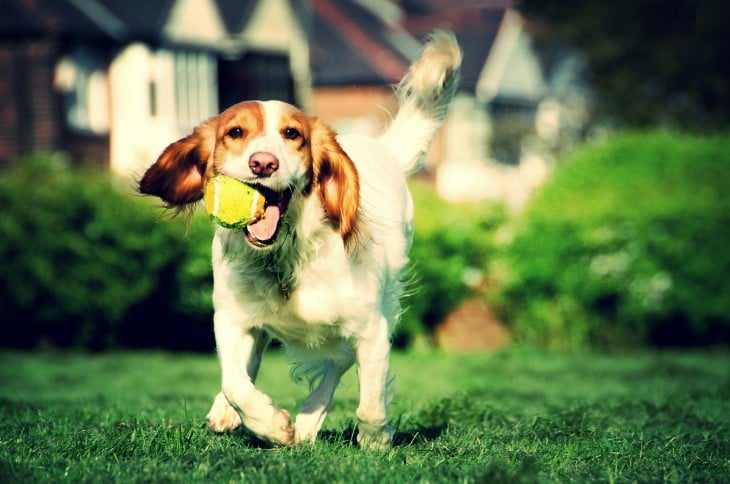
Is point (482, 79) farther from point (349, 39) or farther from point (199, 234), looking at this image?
point (199, 234)

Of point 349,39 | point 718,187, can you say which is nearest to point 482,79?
point 349,39

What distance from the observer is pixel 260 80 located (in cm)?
2822

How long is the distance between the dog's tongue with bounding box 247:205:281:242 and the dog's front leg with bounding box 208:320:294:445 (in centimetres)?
57

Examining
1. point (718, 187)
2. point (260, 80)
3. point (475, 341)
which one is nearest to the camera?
point (475, 341)

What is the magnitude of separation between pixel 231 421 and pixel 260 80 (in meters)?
23.9

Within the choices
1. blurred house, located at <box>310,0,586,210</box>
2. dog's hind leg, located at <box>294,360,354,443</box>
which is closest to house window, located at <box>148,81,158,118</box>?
blurred house, located at <box>310,0,586,210</box>

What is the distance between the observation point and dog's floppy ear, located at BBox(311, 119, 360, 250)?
4664 mm

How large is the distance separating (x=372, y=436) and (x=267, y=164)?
144 cm

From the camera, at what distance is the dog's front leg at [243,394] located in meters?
4.49

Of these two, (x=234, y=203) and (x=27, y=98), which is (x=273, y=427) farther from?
(x=27, y=98)

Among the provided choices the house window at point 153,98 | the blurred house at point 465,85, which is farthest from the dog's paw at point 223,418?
the blurred house at point 465,85

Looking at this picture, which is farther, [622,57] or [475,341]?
[622,57]

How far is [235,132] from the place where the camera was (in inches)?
181

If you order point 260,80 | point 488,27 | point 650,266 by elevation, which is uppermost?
point 488,27
